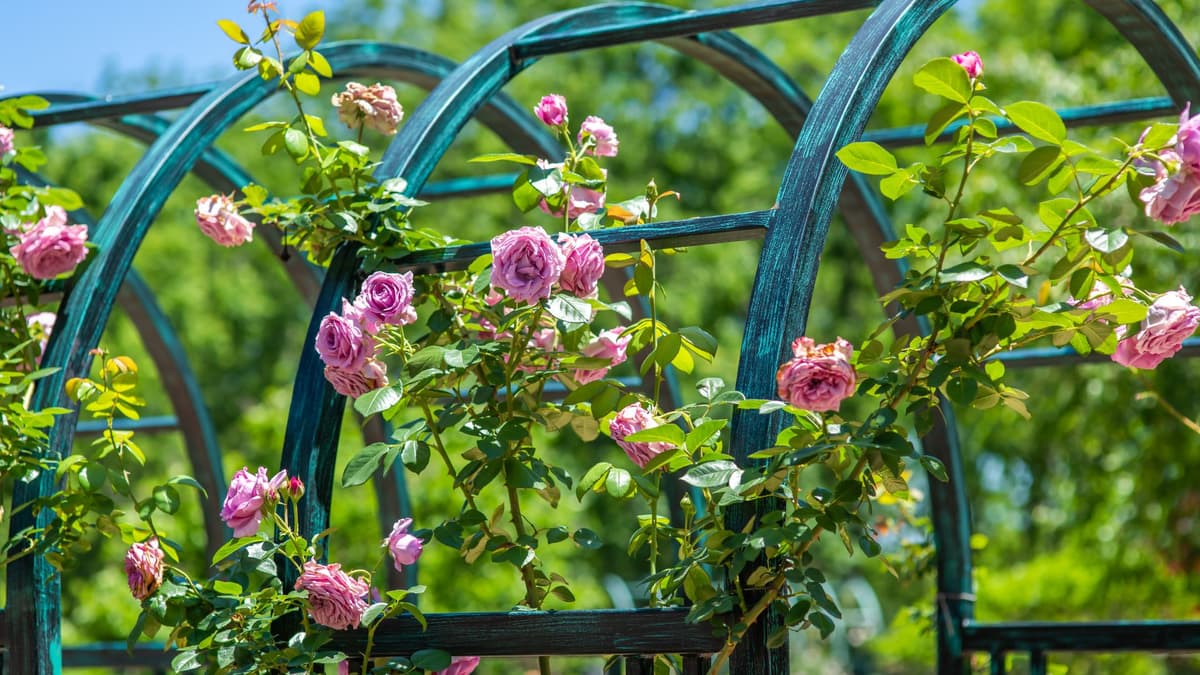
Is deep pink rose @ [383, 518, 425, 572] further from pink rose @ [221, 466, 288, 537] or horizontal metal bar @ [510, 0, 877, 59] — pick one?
horizontal metal bar @ [510, 0, 877, 59]

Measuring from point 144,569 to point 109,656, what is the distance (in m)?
2.32

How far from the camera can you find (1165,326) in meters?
2.01

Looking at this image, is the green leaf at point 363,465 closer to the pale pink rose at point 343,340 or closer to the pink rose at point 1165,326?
the pale pink rose at point 343,340

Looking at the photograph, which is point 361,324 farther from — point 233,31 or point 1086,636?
point 1086,636

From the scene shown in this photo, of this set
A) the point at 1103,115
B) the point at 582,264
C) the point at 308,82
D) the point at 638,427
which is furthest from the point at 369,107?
the point at 1103,115

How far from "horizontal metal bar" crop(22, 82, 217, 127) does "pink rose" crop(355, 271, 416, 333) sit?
147cm

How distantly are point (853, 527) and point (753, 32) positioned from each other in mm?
15358

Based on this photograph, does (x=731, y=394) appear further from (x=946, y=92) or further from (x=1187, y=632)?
(x=1187, y=632)

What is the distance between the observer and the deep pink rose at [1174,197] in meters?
1.96

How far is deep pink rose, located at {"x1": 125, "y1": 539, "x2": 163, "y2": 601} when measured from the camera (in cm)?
225

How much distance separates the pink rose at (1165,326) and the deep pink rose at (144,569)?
154 centimetres

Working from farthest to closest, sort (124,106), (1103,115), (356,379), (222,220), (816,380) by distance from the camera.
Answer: (1103,115) → (124,106) → (222,220) → (356,379) → (816,380)

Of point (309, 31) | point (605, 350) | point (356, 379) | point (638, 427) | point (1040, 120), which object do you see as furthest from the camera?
point (309, 31)

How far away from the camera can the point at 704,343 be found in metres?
2.11
